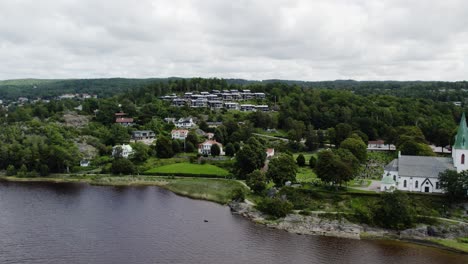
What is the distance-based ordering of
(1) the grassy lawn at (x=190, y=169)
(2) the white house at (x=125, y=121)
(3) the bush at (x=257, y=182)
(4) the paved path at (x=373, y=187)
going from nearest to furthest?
(4) the paved path at (x=373, y=187)
(3) the bush at (x=257, y=182)
(1) the grassy lawn at (x=190, y=169)
(2) the white house at (x=125, y=121)

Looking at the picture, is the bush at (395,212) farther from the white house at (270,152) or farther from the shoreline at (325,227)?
the white house at (270,152)

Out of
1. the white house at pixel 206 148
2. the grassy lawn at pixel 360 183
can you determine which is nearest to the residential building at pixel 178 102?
the white house at pixel 206 148

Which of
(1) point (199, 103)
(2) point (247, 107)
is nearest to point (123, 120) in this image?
(1) point (199, 103)

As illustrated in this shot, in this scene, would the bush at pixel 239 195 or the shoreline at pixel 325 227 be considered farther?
the bush at pixel 239 195

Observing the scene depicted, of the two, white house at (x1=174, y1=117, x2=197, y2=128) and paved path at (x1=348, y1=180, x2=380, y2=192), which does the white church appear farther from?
white house at (x1=174, y1=117, x2=197, y2=128)

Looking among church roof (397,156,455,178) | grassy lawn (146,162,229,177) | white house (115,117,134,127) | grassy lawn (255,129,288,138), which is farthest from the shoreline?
white house (115,117,134,127)

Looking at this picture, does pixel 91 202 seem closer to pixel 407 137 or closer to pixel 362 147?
pixel 362 147

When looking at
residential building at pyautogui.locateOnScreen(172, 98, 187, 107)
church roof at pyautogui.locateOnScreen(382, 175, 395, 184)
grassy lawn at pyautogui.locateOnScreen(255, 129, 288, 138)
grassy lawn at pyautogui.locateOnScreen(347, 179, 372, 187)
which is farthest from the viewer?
residential building at pyautogui.locateOnScreen(172, 98, 187, 107)
